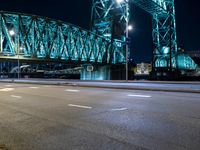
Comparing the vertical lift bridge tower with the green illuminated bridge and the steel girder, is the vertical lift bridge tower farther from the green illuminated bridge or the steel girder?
the steel girder

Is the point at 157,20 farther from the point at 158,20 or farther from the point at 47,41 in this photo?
the point at 47,41

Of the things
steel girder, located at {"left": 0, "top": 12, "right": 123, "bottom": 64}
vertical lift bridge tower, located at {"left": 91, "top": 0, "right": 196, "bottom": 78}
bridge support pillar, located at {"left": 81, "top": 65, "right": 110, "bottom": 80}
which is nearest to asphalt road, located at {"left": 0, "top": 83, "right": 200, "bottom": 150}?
steel girder, located at {"left": 0, "top": 12, "right": 123, "bottom": 64}

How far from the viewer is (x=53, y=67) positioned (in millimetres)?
155750

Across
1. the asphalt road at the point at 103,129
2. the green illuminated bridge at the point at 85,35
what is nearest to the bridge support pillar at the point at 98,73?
the green illuminated bridge at the point at 85,35

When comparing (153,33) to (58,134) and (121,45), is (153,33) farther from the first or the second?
(58,134)

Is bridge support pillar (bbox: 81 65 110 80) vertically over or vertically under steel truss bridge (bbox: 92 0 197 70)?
under

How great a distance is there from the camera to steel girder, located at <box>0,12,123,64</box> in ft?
219

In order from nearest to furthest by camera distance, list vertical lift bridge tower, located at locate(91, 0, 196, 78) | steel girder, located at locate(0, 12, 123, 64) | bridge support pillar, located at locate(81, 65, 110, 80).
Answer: steel girder, located at locate(0, 12, 123, 64), vertical lift bridge tower, located at locate(91, 0, 196, 78), bridge support pillar, located at locate(81, 65, 110, 80)

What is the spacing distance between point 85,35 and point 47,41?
1484 centimetres

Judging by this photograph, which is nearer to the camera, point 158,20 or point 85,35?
point 158,20

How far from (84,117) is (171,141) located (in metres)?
4.08

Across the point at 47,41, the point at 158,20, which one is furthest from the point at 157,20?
the point at 47,41

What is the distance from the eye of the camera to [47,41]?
75.6 metres

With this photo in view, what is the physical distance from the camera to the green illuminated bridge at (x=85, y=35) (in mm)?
68250
